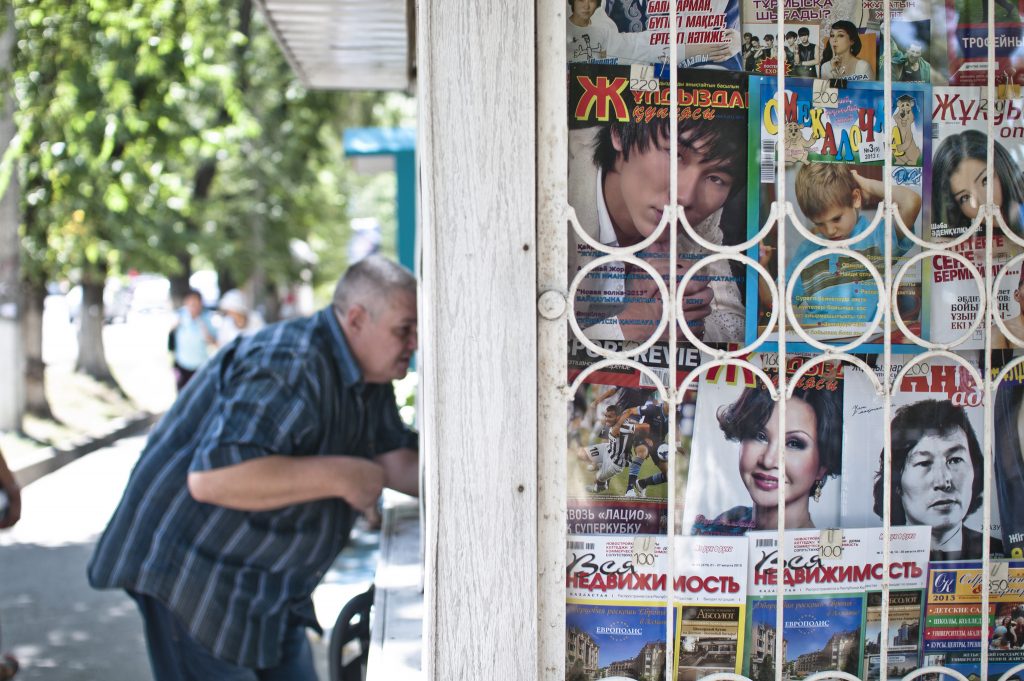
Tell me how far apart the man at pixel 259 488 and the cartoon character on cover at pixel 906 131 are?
1684 millimetres

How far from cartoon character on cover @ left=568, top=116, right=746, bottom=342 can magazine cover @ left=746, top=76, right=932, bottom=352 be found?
0.05m

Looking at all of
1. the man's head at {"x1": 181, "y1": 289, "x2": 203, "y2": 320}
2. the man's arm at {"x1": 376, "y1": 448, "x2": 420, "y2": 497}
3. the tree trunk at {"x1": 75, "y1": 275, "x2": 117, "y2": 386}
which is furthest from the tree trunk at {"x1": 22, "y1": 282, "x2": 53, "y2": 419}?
the man's arm at {"x1": 376, "y1": 448, "x2": 420, "y2": 497}

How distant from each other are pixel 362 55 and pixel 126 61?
4.56 m

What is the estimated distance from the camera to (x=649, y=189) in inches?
Answer: 70.9

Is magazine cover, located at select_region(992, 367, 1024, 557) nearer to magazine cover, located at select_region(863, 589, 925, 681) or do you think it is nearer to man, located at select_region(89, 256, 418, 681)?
magazine cover, located at select_region(863, 589, 925, 681)

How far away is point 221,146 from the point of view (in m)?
11.0

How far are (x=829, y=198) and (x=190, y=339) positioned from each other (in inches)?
438

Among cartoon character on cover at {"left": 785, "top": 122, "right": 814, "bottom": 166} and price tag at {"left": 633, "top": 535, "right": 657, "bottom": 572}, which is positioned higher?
cartoon character on cover at {"left": 785, "top": 122, "right": 814, "bottom": 166}

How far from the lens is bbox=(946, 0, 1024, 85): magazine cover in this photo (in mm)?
1852

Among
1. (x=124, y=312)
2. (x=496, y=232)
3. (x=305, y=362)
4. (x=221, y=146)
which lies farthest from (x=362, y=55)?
(x=124, y=312)

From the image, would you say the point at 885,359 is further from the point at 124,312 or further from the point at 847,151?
the point at 124,312

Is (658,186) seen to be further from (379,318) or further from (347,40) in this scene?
(347,40)

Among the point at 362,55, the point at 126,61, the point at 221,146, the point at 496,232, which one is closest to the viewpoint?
the point at 496,232

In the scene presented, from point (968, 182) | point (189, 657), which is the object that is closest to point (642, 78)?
point (968, 182)
